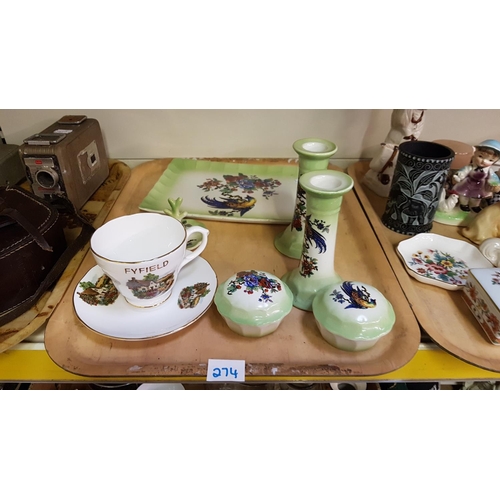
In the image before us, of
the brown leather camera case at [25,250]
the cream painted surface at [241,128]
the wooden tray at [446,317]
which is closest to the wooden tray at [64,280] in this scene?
the brown leather camera case at [25,250]

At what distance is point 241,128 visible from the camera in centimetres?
104

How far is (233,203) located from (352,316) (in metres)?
0.42

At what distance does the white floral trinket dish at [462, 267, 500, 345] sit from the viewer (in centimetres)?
57

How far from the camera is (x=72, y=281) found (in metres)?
0.68

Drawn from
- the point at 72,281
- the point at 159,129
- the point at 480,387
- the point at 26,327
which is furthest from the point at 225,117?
the point at 480,387

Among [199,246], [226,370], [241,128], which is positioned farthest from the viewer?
[241,128]

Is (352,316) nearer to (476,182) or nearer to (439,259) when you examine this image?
(439,259)

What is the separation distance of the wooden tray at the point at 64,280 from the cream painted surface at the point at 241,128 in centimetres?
12

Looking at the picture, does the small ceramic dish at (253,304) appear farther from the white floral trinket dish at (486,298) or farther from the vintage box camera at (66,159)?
the vintage box camera at (66,159)

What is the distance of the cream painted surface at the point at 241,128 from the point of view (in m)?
1.02

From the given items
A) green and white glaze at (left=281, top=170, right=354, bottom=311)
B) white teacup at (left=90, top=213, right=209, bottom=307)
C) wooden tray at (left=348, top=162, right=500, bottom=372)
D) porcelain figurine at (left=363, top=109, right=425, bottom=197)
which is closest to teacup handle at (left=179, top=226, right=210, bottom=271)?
white teacup at (left=90, top=213, right=209, bottom=307)

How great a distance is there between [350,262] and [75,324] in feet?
1.53

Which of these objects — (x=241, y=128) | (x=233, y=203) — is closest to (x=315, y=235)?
(x=233, y=203)

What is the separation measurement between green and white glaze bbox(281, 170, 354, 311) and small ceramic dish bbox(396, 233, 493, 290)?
151 millimetres
